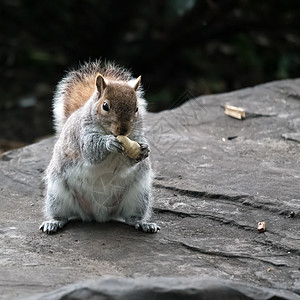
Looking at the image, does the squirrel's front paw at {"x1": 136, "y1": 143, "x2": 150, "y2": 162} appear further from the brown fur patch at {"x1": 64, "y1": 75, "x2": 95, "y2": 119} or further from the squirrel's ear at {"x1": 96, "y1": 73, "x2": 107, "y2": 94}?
the brown fur patch at {"x1": 64, "y1": 75, "x2": 95, "y2": 119}

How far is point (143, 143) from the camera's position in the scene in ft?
17.3

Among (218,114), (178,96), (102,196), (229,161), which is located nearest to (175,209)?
(102,196)

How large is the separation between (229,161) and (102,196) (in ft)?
5.88

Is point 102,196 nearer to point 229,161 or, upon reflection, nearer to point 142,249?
point 142,249

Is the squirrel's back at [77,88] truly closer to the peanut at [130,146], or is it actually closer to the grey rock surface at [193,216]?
the grey rock surface at [193,216]

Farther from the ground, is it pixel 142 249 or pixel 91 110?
pixel 91 110

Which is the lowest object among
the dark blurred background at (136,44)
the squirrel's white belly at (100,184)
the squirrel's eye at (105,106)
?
the squirrel's white belly at (100,184)

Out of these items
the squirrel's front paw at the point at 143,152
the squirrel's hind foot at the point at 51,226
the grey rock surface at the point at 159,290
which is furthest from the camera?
the squirrel's hind foot at the point at 51,226

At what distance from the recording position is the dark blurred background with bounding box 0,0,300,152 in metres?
11.3

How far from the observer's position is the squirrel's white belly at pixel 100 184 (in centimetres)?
524

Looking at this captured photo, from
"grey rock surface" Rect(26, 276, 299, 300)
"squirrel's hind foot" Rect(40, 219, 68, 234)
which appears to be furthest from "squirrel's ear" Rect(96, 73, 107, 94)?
"grey rock surface" Rect(26, 276, 299, 300)

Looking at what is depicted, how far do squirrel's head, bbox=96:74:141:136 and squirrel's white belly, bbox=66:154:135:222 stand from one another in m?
0.25

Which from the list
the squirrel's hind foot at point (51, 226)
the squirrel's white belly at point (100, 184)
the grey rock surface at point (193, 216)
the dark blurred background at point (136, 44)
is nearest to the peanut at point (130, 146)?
the squirrel's white belly at point (100, 184)

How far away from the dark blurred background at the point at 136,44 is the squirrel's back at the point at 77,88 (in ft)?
15.2
